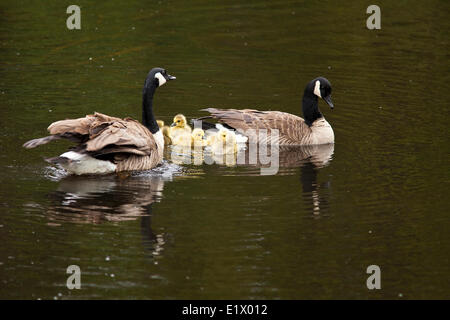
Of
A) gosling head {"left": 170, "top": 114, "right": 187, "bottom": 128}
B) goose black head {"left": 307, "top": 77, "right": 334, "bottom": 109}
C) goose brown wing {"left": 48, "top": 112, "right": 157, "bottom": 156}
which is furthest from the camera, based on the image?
goose black head {"left": 307, "top": 77, "right": 334, "bottom": 109}

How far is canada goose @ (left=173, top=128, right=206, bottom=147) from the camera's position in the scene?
45.2ft

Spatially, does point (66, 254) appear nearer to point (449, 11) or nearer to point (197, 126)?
point (197, 126)

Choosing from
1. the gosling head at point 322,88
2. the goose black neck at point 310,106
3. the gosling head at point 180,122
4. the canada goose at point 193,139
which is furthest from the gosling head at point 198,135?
the gosling head at point 322,88

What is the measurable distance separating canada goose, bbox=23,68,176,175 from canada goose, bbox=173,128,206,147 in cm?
124

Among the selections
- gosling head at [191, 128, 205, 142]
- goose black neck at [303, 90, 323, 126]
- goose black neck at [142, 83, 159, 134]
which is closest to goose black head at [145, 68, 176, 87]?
goose black neck at [142, 83, 159, 134]

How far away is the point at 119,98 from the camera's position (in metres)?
16.0

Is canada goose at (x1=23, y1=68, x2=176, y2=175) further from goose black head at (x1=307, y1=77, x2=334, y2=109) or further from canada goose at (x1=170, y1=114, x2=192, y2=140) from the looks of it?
goose black head at (x1=307, y1=77, x2=334, y2=109)

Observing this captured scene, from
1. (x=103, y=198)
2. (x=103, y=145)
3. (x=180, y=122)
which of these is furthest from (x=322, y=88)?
(x=103, y=198)

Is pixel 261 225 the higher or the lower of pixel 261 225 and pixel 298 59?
the lower

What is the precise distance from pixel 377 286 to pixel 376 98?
26.6 ft

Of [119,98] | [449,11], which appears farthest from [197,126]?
[449,11]

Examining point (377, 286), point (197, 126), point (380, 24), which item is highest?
point (380, 24)

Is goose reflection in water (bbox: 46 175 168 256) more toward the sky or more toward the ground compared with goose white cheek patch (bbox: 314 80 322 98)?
more toward the ground

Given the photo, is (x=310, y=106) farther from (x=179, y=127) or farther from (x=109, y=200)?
(x=109, y=200)
